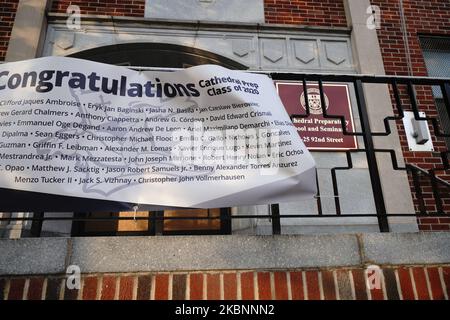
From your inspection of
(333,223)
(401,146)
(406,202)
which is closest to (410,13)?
(401,146)

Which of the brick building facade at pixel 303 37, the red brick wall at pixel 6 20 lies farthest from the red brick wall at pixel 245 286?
the red brick wall at pixel 6 20

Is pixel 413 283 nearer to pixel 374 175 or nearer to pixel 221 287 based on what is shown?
pixel 374 175

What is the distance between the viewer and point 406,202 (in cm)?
442

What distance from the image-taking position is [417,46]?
213 inches

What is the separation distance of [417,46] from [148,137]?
186 inches

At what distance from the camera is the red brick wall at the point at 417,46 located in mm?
4730

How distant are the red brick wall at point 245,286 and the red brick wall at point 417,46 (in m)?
2.68

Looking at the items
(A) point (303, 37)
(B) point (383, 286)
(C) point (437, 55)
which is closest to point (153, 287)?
(B) point (383, 286)

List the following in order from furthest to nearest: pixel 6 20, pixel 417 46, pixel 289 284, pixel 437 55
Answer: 1. pixel 437 55
2. pixel 417 46
3. pixel 6 20
4. pixel 289 284

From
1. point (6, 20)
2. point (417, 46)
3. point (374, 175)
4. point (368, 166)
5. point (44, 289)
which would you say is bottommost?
point (44, 289)

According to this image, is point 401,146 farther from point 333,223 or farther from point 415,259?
point 415,259

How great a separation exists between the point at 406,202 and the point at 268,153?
2.91 meters

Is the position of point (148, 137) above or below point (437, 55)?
below

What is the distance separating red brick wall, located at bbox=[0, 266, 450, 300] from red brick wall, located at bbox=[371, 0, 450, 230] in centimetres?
268
